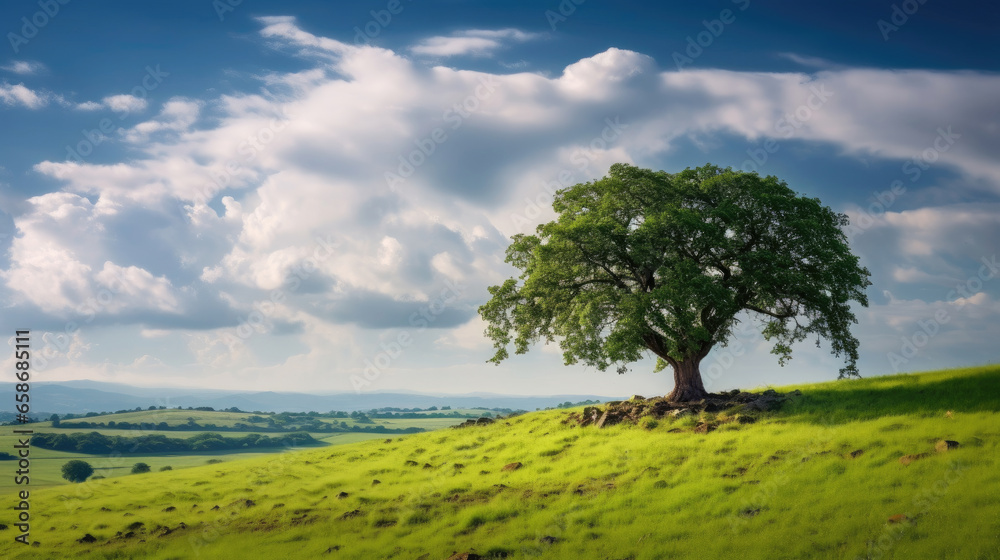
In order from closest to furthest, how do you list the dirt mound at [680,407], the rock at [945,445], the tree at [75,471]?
1. the rock at [945,445]
2. the dirt mound at [680,407]
3. the tree at [75,471]

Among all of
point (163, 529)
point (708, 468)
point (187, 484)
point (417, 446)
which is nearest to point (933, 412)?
point (708, 468)

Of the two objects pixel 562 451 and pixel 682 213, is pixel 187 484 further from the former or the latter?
pixel 682 213

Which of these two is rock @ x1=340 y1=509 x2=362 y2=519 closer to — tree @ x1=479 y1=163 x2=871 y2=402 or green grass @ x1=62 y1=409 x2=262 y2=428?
tree @ x1=479 y1=163 x2=871 y2=402

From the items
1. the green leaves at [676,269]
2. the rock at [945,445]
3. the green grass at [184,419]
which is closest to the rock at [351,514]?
the green leaves at [676,269]

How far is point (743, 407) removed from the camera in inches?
1324

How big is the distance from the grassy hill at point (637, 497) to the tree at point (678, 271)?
5.67 metres

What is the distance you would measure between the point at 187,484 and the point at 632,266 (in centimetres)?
3438

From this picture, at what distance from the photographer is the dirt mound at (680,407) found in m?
33.8

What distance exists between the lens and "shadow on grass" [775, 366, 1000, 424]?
91.5 ft

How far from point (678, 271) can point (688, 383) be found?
28.9 feet

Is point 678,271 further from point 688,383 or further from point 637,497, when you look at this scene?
point 637,497

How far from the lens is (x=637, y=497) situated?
74.8 ft

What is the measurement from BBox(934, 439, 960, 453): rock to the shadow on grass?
247 inches

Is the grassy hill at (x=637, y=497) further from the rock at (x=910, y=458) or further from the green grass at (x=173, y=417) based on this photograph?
the green grass at (x=173, y=417)
